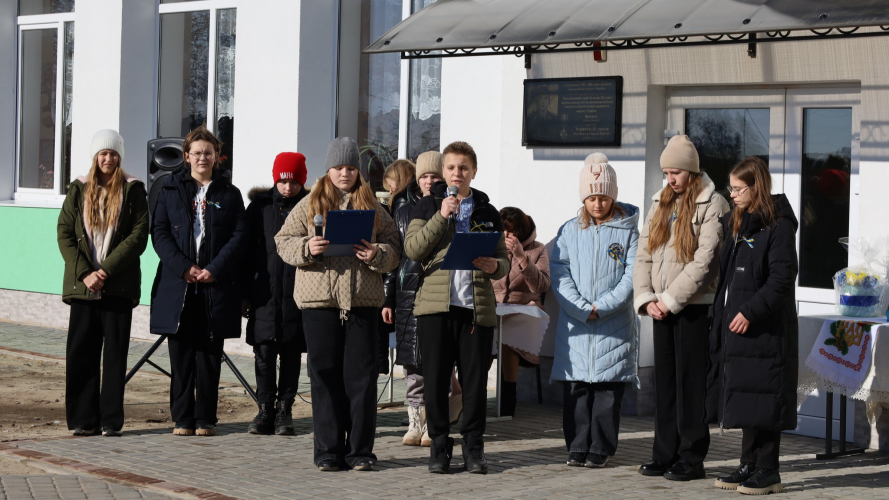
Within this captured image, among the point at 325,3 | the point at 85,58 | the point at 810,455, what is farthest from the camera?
the point at 85,58

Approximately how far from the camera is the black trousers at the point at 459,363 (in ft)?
20.2

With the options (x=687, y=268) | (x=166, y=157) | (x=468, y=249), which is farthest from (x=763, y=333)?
(x=166, y=157)

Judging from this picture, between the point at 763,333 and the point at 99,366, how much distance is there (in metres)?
4.15

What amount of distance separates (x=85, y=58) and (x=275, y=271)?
261 inches

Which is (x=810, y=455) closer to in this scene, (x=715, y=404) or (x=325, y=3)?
(x=715, y=404)

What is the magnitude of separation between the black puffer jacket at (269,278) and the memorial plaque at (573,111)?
2356 mm

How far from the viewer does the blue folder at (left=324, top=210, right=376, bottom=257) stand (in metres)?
5.90

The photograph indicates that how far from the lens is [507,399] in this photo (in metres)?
8.09

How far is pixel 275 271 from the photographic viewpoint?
7184 mm

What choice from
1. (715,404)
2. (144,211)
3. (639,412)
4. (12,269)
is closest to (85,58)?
(12,269)

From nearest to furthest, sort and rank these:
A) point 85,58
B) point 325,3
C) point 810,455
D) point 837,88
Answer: point 810,455 → point 837,88 → point 325,3 → point 85,58

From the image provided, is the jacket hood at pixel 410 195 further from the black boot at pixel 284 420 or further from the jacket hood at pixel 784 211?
the jacket hood at pixel 784 211

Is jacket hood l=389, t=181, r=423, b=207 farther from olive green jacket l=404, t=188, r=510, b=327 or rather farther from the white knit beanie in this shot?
the white knit beanie

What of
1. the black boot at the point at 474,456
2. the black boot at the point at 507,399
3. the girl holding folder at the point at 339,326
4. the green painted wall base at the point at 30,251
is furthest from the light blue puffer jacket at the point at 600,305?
the green painted wall base at the point at 30,251
